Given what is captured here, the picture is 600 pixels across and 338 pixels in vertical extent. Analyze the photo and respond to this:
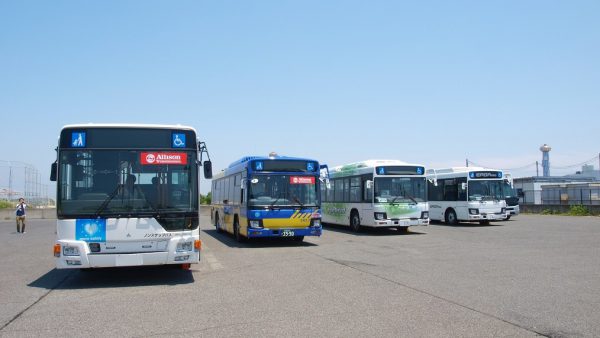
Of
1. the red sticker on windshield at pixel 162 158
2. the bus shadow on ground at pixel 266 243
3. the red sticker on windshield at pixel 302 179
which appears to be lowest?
the bus shadow on ground at pixel 266 243

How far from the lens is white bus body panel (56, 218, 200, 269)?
31.2 ft

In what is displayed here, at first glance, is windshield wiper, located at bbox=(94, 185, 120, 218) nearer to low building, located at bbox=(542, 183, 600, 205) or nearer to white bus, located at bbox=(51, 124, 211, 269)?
white bus, located at bbox=(51, 124, 211, 269)

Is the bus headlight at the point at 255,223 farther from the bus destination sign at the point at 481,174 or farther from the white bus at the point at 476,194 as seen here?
the bus destination sign at the point at 481,174

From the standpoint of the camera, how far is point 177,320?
7.04 metres

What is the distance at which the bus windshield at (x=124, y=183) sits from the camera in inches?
379

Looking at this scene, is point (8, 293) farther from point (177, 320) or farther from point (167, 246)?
point (177, 320)

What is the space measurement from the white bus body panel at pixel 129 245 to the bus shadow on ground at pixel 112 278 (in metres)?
0.64

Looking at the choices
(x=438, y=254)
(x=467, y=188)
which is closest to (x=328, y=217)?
(x=467, y=188)

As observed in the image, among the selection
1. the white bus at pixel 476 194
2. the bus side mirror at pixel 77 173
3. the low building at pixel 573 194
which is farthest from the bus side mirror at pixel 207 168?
the low building at pixel 573 194

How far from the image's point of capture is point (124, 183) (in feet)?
32.2

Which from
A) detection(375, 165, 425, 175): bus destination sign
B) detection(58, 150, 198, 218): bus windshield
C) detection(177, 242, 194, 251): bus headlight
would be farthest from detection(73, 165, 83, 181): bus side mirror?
detection(375, 165, 425, 175): bus destination sign

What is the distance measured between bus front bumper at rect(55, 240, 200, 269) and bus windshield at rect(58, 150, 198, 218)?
585mm

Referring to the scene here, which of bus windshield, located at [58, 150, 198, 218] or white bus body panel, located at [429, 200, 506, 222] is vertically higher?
bus windshield, located at [58, 150, 198, 218]

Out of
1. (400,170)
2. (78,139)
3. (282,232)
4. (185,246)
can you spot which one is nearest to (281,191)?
(282,232)
